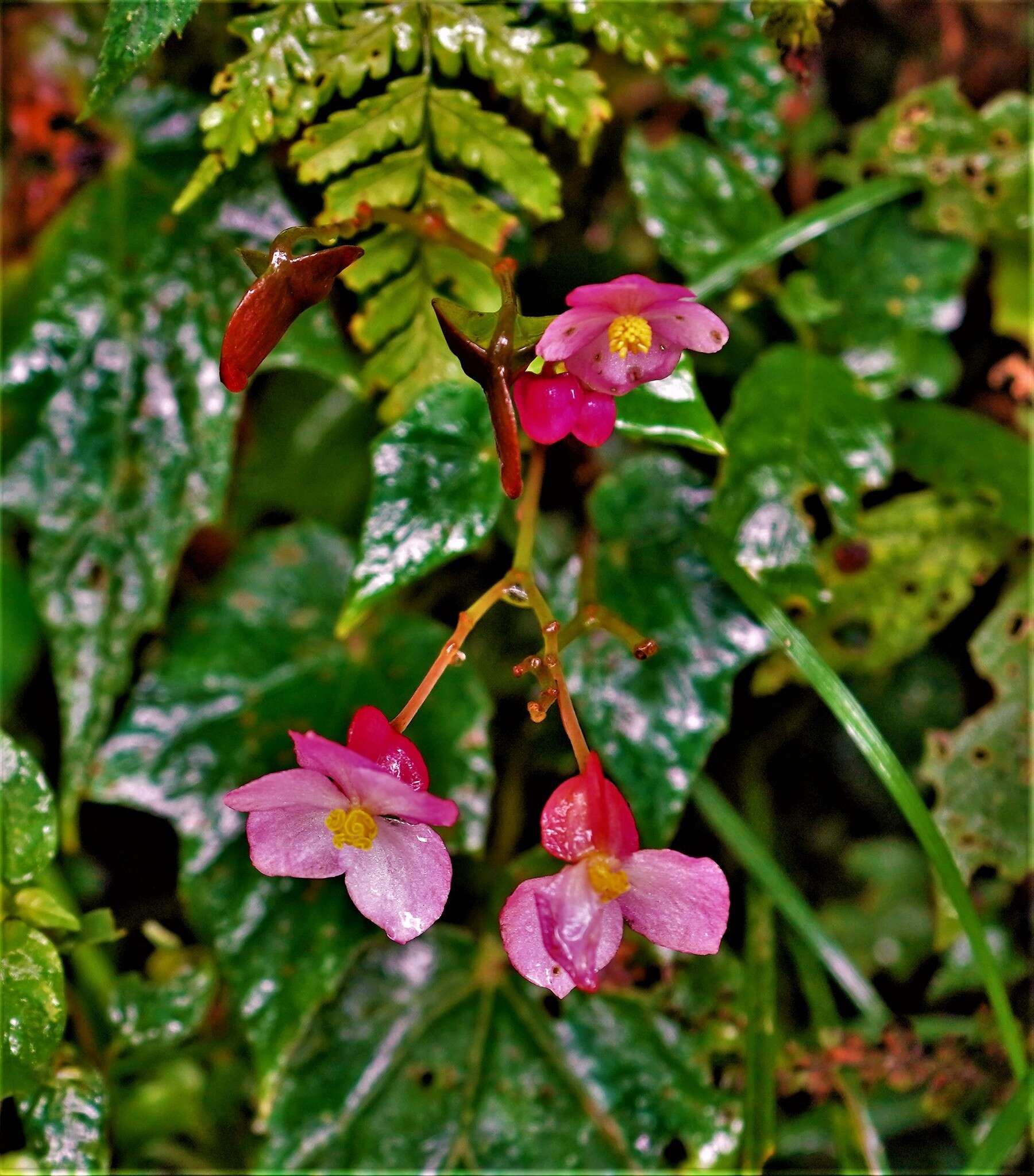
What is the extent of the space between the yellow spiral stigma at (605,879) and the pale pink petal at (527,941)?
43 mm

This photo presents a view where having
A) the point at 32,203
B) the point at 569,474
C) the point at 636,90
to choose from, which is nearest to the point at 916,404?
the point at 569,474

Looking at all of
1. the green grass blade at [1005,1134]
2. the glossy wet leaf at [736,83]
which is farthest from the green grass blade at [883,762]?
the glossy wet leaf at [736,83]

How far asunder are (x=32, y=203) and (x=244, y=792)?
89cm

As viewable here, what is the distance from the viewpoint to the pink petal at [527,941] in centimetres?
65

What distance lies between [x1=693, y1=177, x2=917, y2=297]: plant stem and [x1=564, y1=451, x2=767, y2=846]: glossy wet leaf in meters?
0.19

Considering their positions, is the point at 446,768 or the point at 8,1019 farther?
the point at 446,768

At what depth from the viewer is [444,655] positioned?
70 cm

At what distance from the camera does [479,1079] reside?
1026 millimetres

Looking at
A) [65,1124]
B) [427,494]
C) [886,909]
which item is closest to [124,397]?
[427,494]

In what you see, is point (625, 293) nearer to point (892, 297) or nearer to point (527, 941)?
point (527, 941)

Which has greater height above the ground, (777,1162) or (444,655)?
(444,655)

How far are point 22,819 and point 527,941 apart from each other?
45 centimetres

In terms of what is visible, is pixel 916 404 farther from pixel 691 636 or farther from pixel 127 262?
pixel 127 262

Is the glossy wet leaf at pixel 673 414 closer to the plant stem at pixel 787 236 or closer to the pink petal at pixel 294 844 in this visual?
the plant stem at pixel 787 236
